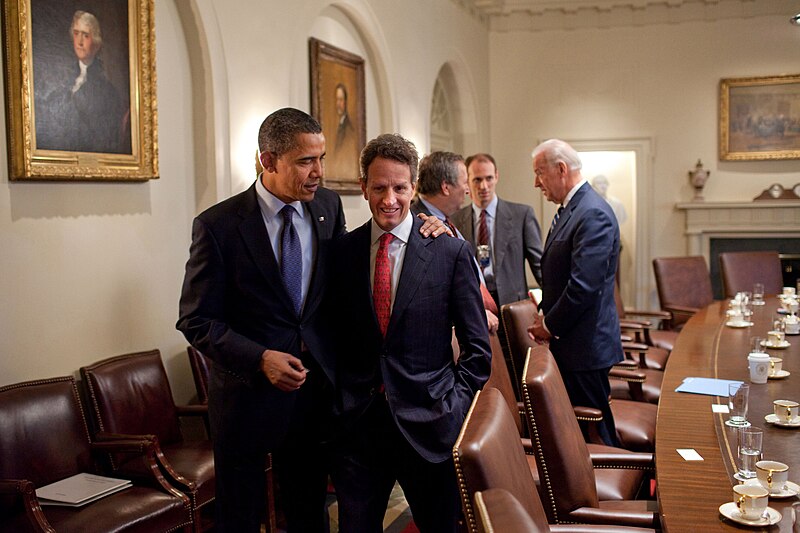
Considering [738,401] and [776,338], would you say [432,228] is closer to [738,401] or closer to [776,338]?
[738,401]

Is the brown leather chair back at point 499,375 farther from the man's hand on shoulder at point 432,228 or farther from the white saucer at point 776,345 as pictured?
the white saucer at point 776,345

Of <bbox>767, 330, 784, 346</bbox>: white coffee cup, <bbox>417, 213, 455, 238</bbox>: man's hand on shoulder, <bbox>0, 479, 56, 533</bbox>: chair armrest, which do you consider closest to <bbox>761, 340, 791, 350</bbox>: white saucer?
<bbox>767, 330, 784, 346</bbox>: white coffee cup

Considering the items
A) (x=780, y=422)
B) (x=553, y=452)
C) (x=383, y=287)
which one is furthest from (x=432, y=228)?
(x=780, y=422)

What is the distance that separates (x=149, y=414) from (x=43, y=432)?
2.11 ft

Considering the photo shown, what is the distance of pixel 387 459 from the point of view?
2.62m

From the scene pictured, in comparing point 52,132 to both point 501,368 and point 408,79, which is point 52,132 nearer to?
point 501,368

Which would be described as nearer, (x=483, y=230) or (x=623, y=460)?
(x=623, y=460)

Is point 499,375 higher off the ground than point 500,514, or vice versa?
point 500,514

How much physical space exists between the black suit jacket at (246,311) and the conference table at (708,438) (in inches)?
41.8

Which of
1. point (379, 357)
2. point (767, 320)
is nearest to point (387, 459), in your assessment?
point (379, 357)

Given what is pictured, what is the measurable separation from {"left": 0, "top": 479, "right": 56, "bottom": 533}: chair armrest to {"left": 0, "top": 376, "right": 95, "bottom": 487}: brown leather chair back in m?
0.28

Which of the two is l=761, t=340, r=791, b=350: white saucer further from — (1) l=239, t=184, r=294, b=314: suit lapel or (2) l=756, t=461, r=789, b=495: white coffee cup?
(1) l=239, t=184, r=294, b=314: suit lapel

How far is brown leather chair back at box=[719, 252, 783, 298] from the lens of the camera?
315 inches

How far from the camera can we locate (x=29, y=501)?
293cm
